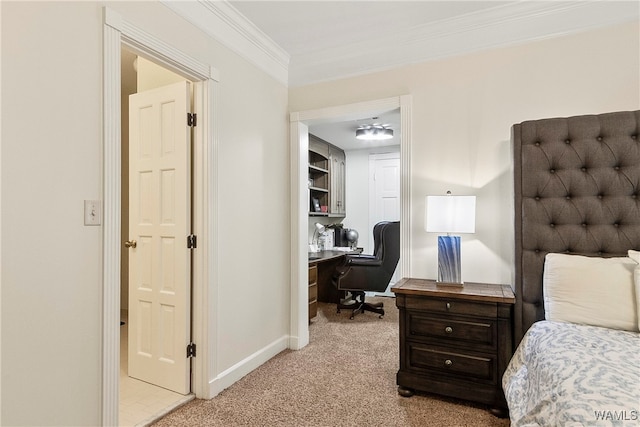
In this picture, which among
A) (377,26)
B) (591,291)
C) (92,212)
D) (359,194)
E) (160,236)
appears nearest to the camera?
(92,212)

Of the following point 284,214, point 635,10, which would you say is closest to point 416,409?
point 284,214

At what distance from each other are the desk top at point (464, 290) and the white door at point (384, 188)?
3316 mm

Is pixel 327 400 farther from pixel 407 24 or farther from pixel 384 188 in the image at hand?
pixel 384 188

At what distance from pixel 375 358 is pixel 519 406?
1441mm

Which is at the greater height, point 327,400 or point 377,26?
point 377,26

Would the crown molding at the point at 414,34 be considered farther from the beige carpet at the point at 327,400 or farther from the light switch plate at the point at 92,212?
the beige carpet at the point at 327,400

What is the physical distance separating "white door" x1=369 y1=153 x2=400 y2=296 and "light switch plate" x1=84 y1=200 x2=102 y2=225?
469cm

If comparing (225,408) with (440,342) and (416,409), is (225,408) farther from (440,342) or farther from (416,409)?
(440,342)

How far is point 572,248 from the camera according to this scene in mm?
2111

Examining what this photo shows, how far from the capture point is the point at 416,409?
2.18 metres

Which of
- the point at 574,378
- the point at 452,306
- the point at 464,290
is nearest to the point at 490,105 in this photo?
the point at 464,290

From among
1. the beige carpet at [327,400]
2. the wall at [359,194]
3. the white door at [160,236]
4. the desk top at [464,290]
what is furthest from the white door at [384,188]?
the white door at [160,236]

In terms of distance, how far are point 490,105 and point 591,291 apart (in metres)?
1.39

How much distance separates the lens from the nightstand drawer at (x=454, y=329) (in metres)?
2.17
